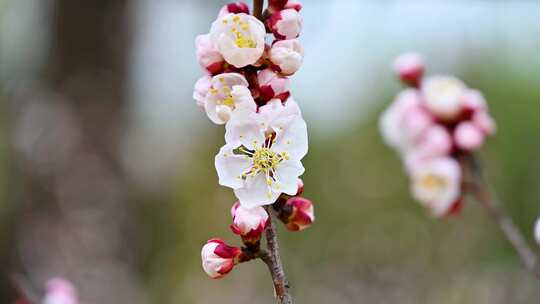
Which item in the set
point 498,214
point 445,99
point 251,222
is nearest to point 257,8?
point 251,222

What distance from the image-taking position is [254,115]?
78cm

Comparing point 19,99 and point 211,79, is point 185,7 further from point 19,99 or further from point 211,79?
point 211,79

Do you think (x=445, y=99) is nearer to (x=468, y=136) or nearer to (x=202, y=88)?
(x=468, y=136)

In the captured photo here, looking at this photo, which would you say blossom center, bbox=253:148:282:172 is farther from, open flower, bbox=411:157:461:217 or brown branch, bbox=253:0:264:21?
open flower, bbox=411:157:461:217

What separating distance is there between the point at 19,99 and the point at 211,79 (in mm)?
3724

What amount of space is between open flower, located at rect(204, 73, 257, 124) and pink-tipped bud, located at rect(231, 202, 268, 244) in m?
0.11

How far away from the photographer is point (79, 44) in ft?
13.3

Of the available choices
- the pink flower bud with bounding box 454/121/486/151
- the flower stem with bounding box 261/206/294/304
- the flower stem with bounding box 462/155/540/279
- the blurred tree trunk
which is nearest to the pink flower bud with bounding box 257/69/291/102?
the flower stem with bounding box 261/206/294/304

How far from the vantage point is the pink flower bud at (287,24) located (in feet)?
2.67

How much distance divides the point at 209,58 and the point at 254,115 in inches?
4.3

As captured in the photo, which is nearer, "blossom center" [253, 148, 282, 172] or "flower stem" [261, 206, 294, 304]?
"flower stem" [261, 206, 294, 304]

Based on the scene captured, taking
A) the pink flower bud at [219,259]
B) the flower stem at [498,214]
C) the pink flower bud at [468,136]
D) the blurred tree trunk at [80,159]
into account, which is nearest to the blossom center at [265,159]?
the pink flower bud at [219,259]

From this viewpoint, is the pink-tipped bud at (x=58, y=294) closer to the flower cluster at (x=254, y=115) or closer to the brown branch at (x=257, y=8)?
the flower cluster at (x=254, y=115)

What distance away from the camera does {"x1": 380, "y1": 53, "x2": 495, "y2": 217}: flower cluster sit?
168 centimetres
